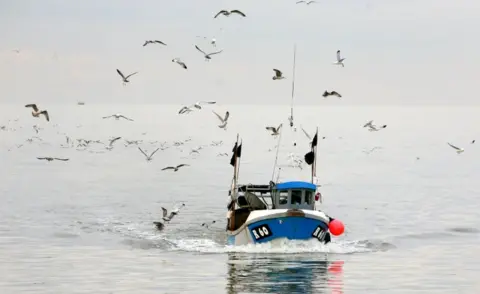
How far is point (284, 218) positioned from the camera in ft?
125

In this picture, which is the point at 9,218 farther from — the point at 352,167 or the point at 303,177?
the point at 352,167

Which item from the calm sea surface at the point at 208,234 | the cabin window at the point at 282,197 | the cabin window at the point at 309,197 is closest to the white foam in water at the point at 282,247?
the calm sea surface at the point at 208,234

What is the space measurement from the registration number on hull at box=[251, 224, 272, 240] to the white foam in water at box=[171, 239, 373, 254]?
33 centimetres

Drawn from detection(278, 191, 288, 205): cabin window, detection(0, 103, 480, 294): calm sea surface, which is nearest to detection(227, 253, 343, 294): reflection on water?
detection(0, 103, 480, 294): calm sea surface

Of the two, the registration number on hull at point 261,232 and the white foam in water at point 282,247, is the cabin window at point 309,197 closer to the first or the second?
the white foam in water at point 282,247

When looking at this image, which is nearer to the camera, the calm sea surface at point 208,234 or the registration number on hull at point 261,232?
the calm sea surface at point 208,234

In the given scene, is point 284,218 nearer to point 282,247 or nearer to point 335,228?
point 282,247

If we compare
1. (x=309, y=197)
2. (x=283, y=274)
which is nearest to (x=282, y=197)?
(x=309, y=197)

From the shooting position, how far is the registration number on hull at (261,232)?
38.4m

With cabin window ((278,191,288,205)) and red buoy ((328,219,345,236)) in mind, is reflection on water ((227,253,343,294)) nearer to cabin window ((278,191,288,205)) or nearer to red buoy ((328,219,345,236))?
red buoy ((328,219,345,236))

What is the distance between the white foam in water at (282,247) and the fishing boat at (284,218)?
0.18 m

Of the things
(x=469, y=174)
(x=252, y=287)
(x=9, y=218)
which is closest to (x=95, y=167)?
(x=469, y=174)

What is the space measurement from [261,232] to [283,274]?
14.1ft

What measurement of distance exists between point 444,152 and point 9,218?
90716 millimetres
